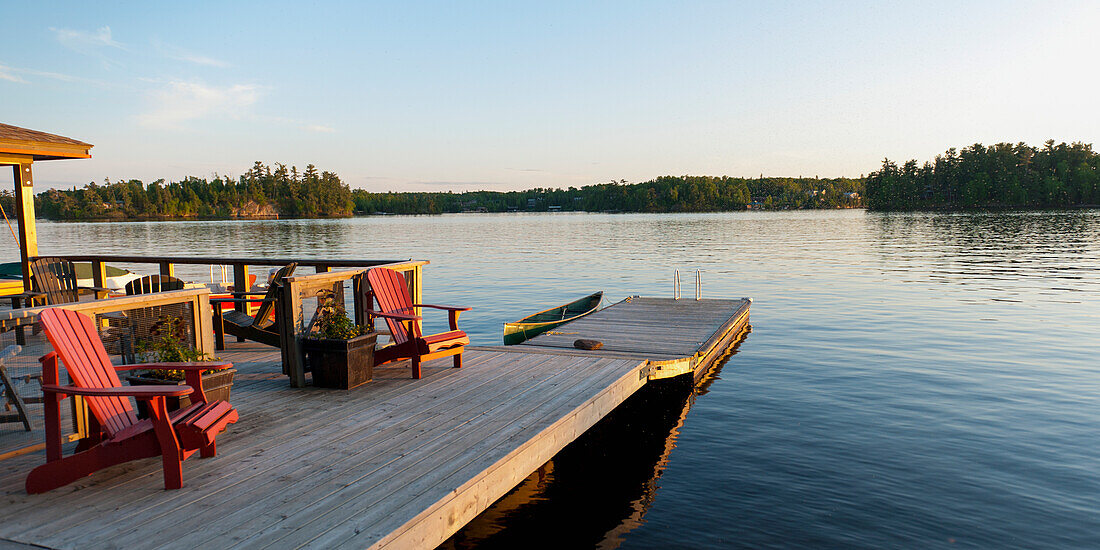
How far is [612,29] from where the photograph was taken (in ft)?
83.8

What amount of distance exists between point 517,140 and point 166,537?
148 feet

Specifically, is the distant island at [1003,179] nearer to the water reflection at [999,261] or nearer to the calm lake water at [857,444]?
the water reflection at [999,261]

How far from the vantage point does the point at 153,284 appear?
33.0 ft

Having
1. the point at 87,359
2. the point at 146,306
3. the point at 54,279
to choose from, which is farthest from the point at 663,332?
the point at 87,359

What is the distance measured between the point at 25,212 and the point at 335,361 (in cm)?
613

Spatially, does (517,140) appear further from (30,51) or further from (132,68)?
(30,51)

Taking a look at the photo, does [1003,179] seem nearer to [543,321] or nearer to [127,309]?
[543,321]

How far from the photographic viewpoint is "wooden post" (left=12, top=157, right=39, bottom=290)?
344 inches

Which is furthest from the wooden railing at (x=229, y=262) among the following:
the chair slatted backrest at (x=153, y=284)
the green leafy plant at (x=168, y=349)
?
the green leafy plant at (x=168, y=349)

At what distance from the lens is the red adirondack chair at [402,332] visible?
21.9ft

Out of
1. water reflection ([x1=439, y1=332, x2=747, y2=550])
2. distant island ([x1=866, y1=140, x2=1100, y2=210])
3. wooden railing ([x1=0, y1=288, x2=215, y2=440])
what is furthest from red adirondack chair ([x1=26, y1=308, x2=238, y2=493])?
distant island ([x1=866, y1=140, x2=1100, y2=210])

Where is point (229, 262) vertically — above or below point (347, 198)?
below

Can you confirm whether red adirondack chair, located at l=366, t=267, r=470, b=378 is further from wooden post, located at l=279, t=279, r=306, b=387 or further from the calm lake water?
the calm lake water

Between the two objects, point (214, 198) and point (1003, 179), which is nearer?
point (1003, 179)
